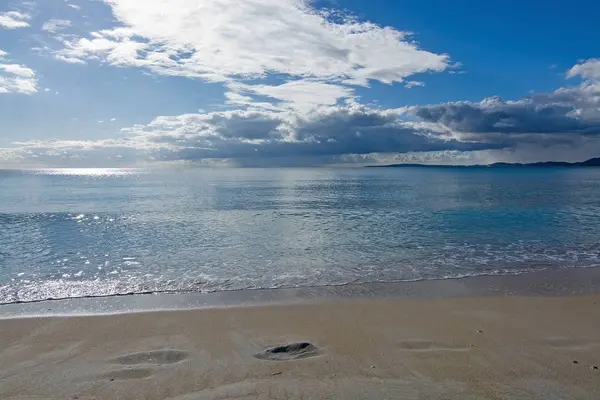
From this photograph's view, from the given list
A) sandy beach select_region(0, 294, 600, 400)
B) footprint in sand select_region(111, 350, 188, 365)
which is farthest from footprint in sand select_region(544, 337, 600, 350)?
footprint in sand select_region(111, 350, 188, 365)

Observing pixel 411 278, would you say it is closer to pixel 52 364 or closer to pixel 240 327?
pixel 240 327

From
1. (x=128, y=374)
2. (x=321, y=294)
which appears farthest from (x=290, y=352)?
(x=321, y=294)

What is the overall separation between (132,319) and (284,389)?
507 cm

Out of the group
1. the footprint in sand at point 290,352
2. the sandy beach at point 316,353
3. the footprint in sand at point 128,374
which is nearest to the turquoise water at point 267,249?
the sandy beach at point 316,353

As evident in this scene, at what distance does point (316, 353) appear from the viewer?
7.79 meters

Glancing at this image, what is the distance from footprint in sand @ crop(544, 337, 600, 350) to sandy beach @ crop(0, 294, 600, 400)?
0.02 meters

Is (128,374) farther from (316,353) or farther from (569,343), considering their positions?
(569,343)

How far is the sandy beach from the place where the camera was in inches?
252

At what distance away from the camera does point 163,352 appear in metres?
7.86

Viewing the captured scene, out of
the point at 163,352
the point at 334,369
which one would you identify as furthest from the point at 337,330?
the point at 163,352

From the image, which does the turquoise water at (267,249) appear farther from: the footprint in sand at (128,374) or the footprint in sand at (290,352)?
the footprint in sand at (128,374)

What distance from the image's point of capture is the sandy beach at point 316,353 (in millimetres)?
6395

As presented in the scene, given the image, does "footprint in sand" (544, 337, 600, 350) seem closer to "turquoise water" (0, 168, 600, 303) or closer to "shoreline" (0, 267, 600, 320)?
"shoreline" (0, 267, 600, 320)

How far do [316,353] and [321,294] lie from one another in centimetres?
439
